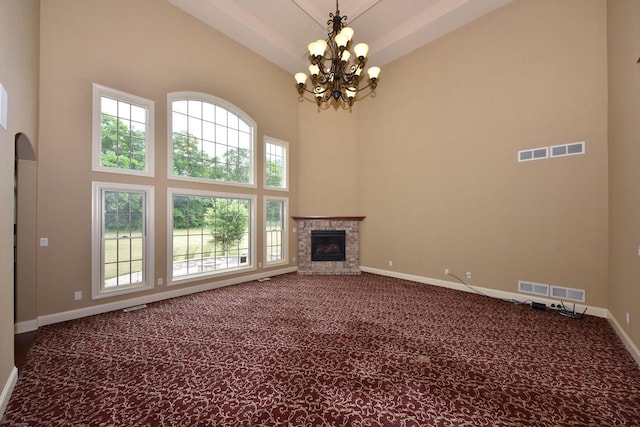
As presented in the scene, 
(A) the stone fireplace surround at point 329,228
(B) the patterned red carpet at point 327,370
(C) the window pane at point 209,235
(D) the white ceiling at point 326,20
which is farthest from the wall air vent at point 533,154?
(C) the window pane at point 209,235

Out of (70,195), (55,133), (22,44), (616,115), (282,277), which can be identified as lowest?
(282,277)

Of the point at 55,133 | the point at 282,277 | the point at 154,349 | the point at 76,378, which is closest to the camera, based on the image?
the point at 76,378

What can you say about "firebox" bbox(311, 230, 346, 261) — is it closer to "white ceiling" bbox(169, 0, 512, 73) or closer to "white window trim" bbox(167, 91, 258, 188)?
"white window trim" bbox(167, 91, 258, 188)

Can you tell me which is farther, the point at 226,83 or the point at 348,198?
the point at 348,198

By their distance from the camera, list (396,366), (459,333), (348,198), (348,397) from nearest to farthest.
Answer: (348,397)
(396,366)
(459,333)
(348,198)

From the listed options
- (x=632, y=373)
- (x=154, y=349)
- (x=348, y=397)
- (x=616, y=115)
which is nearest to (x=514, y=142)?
(x=616, y=115)

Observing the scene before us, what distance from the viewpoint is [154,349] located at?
9.32 ft

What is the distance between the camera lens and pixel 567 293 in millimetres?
4023

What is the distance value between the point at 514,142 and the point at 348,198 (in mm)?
3877

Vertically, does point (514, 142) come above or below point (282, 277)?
above

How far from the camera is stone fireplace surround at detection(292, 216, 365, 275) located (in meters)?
6.71

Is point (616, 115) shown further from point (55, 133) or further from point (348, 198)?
point (55, 133)

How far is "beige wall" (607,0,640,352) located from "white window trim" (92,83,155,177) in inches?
270

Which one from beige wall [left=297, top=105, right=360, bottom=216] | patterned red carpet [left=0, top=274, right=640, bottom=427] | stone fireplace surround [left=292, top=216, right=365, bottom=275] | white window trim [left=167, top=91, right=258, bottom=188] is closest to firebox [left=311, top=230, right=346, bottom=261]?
stone fireplace surround [left=292, top=216, right=365, bottom=275]
